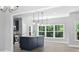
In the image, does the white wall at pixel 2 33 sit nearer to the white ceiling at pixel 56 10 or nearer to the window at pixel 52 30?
the white ceiling at pixel 56 10

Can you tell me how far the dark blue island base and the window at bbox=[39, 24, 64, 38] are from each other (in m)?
0.16

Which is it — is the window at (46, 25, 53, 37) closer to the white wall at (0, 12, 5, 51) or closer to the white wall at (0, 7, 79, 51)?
the white wall at (0, 7, 79, 51)

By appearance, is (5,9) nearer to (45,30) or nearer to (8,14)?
(8,14)

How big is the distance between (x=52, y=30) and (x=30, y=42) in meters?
0.58

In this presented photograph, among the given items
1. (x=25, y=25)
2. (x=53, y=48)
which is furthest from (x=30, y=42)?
(x=53, y=48)

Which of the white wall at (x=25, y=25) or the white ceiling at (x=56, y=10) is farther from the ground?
the white ceiling at (x=56, y=10)

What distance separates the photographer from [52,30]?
8.91 ft

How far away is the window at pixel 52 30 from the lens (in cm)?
267

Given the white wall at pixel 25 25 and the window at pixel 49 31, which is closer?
the white wall at pixel 25 25

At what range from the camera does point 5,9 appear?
2549mm

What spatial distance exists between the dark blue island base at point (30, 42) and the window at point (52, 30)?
163 mm

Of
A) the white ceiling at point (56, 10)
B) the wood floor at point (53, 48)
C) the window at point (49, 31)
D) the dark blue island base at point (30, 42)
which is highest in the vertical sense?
the white ceiling at point (56, 10)

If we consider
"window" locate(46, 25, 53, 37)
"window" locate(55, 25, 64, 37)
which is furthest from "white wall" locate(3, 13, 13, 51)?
"window" locate(55, 25, 64, 37)

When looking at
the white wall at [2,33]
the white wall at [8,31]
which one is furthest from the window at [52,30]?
the white wall at [2,33]
